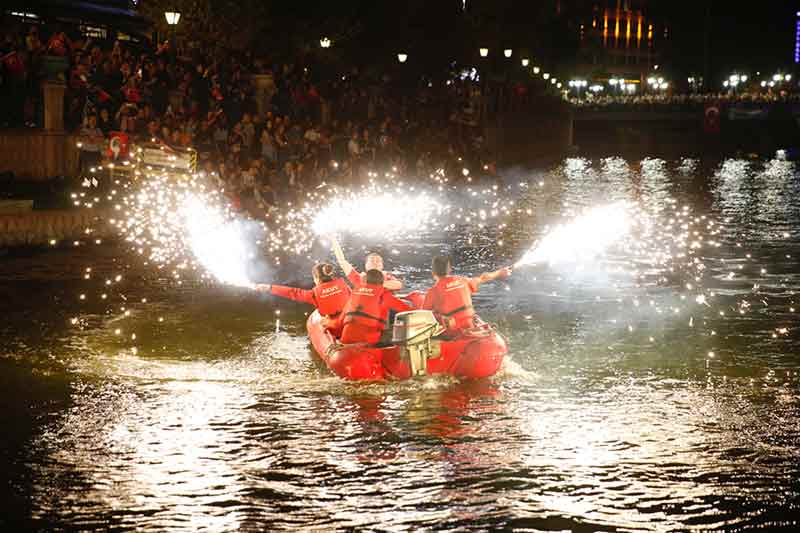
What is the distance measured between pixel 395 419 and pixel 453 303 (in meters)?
2.38

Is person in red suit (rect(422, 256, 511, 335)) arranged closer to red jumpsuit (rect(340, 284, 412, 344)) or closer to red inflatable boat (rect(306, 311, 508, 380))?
red inflatable boat (rect(306, 311, 508, 380))

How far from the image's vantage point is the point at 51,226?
2411 centimetres

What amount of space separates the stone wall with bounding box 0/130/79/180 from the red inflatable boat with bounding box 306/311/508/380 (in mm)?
13651

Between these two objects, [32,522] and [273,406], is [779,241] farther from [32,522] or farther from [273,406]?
[32,522]

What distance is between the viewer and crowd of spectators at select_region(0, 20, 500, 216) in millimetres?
26516

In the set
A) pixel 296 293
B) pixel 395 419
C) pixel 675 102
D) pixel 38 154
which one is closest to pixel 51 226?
pixel 38 154

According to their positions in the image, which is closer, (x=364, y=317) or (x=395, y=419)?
(x=395, y=419)

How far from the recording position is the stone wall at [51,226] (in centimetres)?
2364

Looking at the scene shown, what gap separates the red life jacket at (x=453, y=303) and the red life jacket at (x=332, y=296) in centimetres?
131

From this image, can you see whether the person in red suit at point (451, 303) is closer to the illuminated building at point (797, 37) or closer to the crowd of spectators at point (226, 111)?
the crowd of spectators at point (226, 111)

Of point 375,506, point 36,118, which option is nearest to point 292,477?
point 375,506

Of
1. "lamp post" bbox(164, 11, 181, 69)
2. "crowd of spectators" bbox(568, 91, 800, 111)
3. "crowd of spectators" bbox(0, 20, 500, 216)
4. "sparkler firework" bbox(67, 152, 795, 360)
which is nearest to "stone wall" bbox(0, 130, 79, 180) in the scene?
"crowd of spectators" bbox(0, 20, 500, 216)

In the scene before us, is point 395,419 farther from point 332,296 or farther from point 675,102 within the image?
point 675,102

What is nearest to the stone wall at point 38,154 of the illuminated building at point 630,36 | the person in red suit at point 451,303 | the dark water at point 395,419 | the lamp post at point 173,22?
the lamp post at point 173,22
